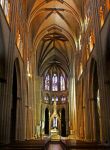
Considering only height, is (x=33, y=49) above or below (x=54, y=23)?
below

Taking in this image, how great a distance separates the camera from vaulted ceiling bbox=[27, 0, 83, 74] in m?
27.1

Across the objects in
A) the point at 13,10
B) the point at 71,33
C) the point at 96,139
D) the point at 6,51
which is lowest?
the point at 96,139

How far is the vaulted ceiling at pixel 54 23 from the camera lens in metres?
27.1

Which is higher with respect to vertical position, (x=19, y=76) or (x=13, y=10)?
(x=13, y=10)

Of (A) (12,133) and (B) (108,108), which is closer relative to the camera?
(B) (108,108)

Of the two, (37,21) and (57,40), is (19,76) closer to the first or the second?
(37,21)

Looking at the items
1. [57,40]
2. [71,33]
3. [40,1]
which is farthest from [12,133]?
[57,40]

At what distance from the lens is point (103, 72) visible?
1587cm

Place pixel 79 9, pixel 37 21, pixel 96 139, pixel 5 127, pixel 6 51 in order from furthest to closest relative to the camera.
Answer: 1. pixel 37 21
2. pixel 79 9
3. pixel 96 139
4. pixel 6 51
5. pixel 5 127

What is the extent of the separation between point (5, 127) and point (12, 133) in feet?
20.3

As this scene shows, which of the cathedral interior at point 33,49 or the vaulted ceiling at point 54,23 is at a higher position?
the vaulted ceiling at point 54,23

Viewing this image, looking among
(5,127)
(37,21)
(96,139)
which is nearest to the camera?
(5,127)

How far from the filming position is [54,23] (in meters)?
33.7

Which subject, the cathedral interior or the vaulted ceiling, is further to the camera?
the vaulted ceiling
